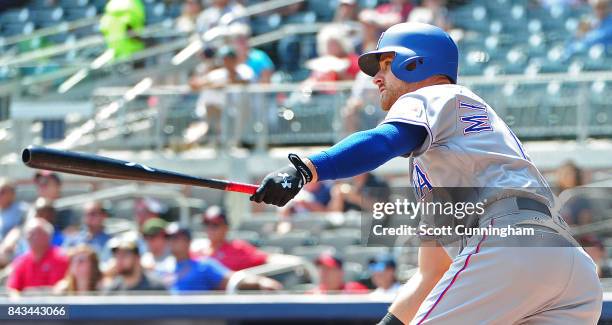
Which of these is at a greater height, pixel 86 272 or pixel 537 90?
pixel 537 90

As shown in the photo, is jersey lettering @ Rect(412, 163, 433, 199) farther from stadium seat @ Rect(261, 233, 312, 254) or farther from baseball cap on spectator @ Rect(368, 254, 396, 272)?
stadium seat @ Rect(261, 233, 312, 254)

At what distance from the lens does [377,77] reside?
353 centimetres

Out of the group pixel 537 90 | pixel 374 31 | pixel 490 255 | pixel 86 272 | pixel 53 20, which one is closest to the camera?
pixel 490 255

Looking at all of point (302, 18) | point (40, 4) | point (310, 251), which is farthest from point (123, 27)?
point (310, 251)

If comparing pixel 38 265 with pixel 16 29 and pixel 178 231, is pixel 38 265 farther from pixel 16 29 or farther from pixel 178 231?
Answer: pixel 16 29

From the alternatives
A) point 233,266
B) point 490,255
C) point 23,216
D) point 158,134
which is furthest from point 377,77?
point 158,134

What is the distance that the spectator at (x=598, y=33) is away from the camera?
30.1ft

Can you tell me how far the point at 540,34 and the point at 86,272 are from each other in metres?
5.45

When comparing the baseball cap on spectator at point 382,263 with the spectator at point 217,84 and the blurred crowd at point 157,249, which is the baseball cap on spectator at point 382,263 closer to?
the blurred crowd at point 157,249

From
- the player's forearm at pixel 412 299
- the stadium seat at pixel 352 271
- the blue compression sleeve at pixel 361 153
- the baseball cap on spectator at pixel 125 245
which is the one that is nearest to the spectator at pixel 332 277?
the stadium seat at pixel 352 271

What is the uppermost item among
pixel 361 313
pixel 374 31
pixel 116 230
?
pixel 374 31

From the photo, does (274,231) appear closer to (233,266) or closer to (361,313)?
(233,266)

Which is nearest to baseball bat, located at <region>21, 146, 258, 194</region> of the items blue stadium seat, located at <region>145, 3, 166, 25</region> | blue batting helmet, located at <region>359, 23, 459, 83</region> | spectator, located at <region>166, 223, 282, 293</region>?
blue batting helmet, located at <region>359, 23, 459, 83</region>

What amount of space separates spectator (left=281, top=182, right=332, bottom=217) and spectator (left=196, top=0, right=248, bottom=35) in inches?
88.9
